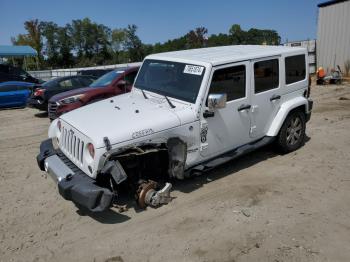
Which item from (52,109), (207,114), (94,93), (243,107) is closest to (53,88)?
(52,109)

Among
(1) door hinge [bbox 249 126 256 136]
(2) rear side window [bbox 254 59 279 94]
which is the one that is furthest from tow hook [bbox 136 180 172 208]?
(2) rear side window [bbox 254 59 279 94]

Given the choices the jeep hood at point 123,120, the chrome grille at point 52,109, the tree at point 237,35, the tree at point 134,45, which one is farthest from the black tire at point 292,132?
the tree at point 237,35

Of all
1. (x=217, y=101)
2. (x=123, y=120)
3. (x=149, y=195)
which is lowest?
(x=149, y=195)

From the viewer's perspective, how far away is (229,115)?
5.20 metres

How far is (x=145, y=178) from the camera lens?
15.5ft

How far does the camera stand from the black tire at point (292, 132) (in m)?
6.22

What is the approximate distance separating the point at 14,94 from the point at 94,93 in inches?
262

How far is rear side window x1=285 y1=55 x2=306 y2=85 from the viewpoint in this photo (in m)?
6.16

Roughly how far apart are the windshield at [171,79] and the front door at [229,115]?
0.82ft

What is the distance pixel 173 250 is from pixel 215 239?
0.50 m

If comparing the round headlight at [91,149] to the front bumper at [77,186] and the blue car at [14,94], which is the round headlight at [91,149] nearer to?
the front bumper at [77,186]

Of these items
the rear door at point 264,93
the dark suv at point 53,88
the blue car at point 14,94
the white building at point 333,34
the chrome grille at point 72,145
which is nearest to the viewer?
the chrome grille at point 72,145

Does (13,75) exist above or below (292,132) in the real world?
above

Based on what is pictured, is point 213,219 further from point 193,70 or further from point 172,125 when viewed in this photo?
point 193,70
